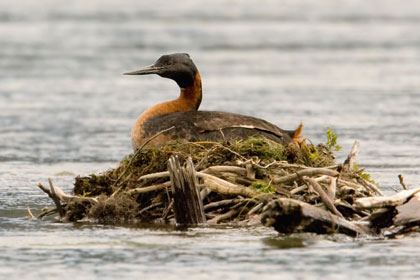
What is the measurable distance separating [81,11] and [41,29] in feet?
25.5

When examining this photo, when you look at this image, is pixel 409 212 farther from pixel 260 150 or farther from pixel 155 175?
pixel 155 175

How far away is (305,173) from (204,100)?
11.5m

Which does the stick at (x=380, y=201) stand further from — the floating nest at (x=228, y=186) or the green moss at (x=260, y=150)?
the green moss at (x=260, y=150)

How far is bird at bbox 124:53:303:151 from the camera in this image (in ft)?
37.2

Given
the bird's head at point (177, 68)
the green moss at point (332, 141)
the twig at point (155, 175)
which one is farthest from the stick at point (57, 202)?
the green moss at point (332, 141)

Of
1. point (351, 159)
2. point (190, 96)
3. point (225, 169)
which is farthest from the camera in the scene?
point (190, 96)

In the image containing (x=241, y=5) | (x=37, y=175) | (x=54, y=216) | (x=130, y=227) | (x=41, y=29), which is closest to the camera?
(x=130, y=227)

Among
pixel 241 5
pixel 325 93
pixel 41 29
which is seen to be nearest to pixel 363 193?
pixel 325 93

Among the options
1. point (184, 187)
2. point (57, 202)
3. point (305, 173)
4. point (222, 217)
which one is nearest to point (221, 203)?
point (222, 217)

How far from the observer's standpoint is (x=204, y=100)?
21250mm

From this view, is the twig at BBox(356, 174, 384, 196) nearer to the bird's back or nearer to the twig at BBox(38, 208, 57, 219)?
→ the bird's back

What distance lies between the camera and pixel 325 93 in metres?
22.3

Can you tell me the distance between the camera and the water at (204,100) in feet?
28.6

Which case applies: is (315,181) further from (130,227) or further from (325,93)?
(325,93)
